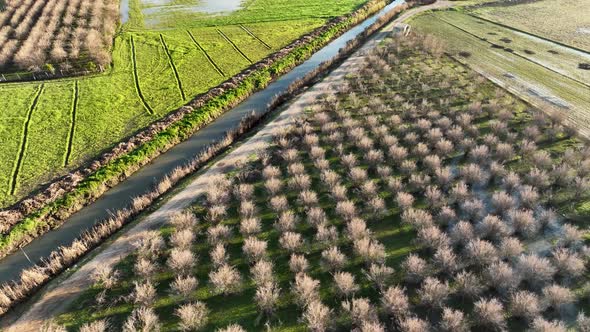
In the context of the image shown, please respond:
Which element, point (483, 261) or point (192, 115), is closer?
point (483, 261)

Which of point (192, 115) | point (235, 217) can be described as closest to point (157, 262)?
point (235, 217)

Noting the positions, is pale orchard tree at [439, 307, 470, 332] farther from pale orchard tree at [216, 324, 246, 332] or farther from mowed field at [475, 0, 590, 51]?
mowed field at [475, 0, 590, 51]

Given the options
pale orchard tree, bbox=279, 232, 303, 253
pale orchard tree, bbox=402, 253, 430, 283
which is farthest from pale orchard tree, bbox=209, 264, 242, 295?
pale orchard tree, bbox=402, 253, 430, 283

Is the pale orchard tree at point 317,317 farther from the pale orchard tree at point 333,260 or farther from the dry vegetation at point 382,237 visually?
the pale orchard tree at point 333,260

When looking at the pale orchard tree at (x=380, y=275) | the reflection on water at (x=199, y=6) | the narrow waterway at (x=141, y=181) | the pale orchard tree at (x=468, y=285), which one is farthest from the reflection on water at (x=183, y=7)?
the pale orchard tree at (x=468, y=285)

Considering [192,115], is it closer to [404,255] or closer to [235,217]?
[235,217]

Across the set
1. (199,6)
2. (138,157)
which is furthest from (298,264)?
(199,6)
